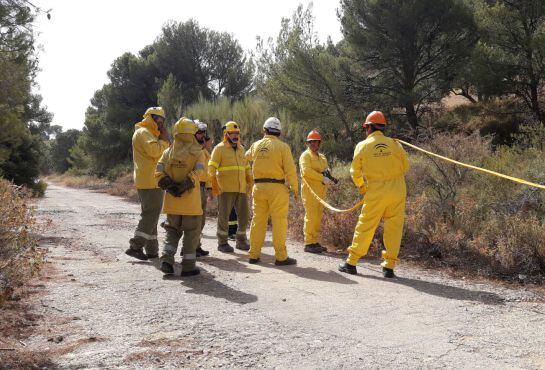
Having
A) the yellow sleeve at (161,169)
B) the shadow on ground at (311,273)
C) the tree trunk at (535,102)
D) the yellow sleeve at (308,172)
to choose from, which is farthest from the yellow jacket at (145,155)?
the tree trunk at (535,102)

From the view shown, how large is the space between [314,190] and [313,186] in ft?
0.25

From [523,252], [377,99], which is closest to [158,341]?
[523,252]

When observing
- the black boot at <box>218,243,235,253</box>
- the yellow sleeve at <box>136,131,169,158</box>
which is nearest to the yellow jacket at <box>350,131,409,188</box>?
the yellow sleeve at <box>136,131,169,158</box>

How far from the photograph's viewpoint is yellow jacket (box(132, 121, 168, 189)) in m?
7.27

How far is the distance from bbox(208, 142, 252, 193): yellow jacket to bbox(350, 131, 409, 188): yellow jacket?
8.67ft

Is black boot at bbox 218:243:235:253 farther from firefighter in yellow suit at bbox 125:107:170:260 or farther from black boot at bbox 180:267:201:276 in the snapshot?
black boot at bbox 180:267:201:276

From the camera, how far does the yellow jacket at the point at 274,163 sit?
7234 mm

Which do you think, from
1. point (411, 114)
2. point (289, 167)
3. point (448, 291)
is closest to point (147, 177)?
point (289, 167)

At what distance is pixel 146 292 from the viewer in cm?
561

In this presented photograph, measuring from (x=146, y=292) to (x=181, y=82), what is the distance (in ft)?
89.2

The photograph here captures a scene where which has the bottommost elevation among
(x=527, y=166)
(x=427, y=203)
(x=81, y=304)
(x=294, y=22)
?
(x=81, y=304)

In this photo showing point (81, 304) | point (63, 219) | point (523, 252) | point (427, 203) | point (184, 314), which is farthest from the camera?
point (63, 219)

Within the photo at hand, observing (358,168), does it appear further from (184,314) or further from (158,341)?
(158,341)

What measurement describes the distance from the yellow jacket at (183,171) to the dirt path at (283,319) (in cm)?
93
